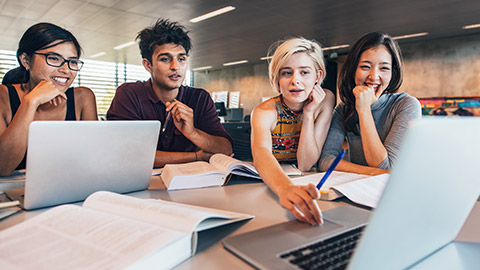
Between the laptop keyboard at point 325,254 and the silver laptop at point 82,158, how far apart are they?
63 cm

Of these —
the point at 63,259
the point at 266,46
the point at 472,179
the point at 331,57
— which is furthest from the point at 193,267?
the point at 331,57

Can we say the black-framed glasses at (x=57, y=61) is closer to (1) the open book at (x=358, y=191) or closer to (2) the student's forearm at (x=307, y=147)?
(2) the student's forearm at (x=307, y=147)

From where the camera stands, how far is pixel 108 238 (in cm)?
55

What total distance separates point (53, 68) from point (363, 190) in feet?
5.47

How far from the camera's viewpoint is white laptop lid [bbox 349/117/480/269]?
1.12 ft

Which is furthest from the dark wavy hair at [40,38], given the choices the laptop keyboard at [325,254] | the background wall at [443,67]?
the background wall at [443,67]

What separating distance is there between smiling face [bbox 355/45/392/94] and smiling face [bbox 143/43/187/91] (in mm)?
1053

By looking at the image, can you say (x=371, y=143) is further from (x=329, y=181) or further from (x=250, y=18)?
(x=250, y=18)

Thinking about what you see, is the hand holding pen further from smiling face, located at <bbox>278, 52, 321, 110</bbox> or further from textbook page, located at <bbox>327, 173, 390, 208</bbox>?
textbook page, located at <bbox>327, 173, 390, 208</bbox>

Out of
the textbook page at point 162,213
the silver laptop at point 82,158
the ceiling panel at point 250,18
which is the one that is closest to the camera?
the textbook page at point 162,213

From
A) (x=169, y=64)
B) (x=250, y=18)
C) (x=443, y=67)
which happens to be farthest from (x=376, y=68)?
(x=443, y=67)

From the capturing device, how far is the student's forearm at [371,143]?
1.47 m

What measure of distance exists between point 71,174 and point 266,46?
29.4 ft

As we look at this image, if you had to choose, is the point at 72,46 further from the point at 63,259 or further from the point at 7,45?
the point at 7,45
